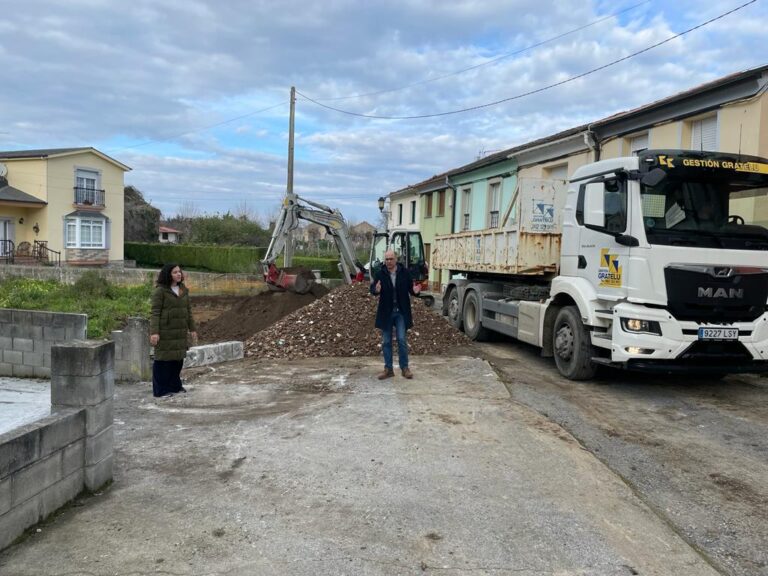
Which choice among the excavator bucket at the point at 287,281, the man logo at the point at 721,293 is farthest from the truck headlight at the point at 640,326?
the excavator bucket at the point at 287,281

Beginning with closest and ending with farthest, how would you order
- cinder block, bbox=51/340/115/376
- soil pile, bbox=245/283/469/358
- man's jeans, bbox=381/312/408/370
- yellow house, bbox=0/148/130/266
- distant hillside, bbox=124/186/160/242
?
cinder block, bbox=51/340/115/376
man's jeans, bbox=381/312/408/370
soil pile, bbox=245/283/469/358
yellow house, bbox=0/148/130/266
distant hillside, bbox=124/186/160/242

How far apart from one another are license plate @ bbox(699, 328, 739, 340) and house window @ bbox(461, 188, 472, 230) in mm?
17747

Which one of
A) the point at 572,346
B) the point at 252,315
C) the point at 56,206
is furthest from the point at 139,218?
the point at 572,346

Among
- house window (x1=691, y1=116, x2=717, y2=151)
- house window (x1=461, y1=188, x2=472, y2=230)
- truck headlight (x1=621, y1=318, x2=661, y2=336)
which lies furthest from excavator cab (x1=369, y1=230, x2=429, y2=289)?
truck headlight (x1=621, y1=318, x2=661, y2=336)

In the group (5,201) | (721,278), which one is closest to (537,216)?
(721,278)

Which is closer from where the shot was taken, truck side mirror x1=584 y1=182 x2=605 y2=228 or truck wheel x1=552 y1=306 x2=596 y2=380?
truck side mirror x1=584 y1=182 x2=605 y2=228

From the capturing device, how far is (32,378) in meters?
8.92

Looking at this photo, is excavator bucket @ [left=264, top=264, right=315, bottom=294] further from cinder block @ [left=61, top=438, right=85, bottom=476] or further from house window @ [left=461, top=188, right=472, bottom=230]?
cinder block @ [left=61, top=438, right=85, bottom=476]

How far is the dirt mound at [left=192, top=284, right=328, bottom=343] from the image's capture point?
14009mm

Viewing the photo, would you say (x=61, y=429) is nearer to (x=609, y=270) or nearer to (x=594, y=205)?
(x=609, y=270)

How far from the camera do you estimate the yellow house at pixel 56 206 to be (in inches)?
1367

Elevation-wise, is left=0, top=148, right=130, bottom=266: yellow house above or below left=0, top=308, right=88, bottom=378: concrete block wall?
above

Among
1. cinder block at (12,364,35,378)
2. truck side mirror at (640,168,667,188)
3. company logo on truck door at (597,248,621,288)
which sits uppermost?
truck side mirror at (640,168,667,188)

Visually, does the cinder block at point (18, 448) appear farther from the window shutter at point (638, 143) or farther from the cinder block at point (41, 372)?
the window shutter at point (638, 143)
